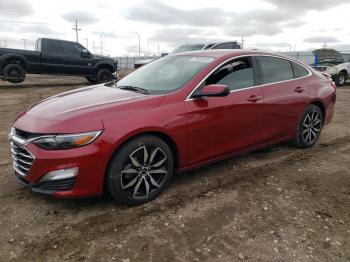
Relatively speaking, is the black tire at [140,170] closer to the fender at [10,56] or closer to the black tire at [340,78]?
the fender at [10,56]

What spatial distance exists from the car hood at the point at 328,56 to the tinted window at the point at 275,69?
13967 mm

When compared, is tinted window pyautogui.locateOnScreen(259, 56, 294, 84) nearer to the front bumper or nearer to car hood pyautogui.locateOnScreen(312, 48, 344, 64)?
the front bumper

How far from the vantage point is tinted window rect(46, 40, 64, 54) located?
14.5 meters

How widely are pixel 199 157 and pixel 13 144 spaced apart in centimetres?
197

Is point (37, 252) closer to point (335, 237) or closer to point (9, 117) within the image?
point (335, 237)

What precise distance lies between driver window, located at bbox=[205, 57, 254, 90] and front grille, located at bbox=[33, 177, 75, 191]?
6.04ft

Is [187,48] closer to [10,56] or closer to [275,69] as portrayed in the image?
[10,56]

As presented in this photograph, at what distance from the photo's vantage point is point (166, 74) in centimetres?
430

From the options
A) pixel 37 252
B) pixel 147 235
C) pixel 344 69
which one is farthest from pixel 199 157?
pixel 344 69

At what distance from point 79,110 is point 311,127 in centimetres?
372

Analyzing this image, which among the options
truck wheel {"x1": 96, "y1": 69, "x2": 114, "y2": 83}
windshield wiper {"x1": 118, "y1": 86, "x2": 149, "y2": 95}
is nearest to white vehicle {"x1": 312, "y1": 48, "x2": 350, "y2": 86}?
truck wheel {"x1": 96, "y1": 69, "x2": 114, "y2": 83}

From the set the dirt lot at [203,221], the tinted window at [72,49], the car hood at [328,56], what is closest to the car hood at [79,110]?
the dirt lot at [203,221]

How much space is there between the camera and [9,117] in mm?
7973

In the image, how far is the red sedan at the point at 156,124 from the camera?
3.19 m
